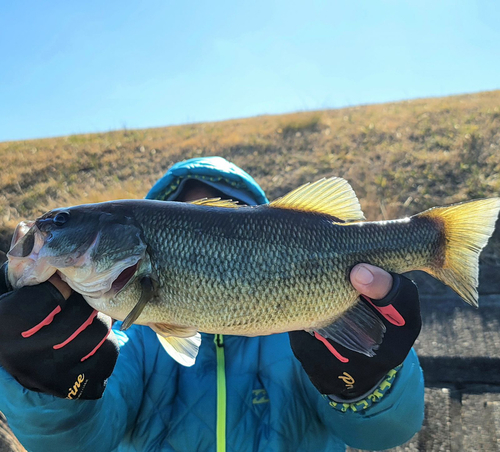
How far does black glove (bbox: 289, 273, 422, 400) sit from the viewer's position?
1.64 meters

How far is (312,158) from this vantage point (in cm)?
733

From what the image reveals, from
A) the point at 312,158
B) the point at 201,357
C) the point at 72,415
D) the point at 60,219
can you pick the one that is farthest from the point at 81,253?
the point at 312,158

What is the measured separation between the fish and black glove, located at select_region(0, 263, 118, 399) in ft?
0.26

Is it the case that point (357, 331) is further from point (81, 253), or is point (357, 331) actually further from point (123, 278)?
point (81, 253)

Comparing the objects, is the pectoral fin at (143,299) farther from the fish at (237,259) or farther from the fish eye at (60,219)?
the fish eye at (60,219)

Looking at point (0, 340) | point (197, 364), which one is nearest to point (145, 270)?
point (0, 340)

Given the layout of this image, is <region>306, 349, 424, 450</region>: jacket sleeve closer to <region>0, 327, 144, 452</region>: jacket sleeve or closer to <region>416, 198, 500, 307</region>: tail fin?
<region>416, 198, 500, 307</region>: tail fin

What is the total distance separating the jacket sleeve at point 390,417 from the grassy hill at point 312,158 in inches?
110

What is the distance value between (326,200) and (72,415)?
4.76 ft

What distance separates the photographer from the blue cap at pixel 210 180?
2504 mm

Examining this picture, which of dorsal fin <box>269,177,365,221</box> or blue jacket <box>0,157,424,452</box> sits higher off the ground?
dorsal fin <box>269,177,365,221</box>

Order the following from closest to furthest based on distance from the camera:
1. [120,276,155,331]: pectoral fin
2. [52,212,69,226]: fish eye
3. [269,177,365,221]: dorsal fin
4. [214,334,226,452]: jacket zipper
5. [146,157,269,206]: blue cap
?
1. [120,276,155,331]: pectoral fin
2. [52,212,69,226]: fish eye
3. [269,177,365,221]: dorsal fin
4. [214,334,226,452]: jacket zipper
5. [146,157,269,206]: blue cap

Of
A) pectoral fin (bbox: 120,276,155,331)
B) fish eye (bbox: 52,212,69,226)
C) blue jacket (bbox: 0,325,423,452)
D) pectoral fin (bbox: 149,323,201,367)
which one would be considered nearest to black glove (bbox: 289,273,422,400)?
blue jacket (bbox: 0,325,423,452)

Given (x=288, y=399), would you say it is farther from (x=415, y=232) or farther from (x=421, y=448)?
(x=421, y=448)
